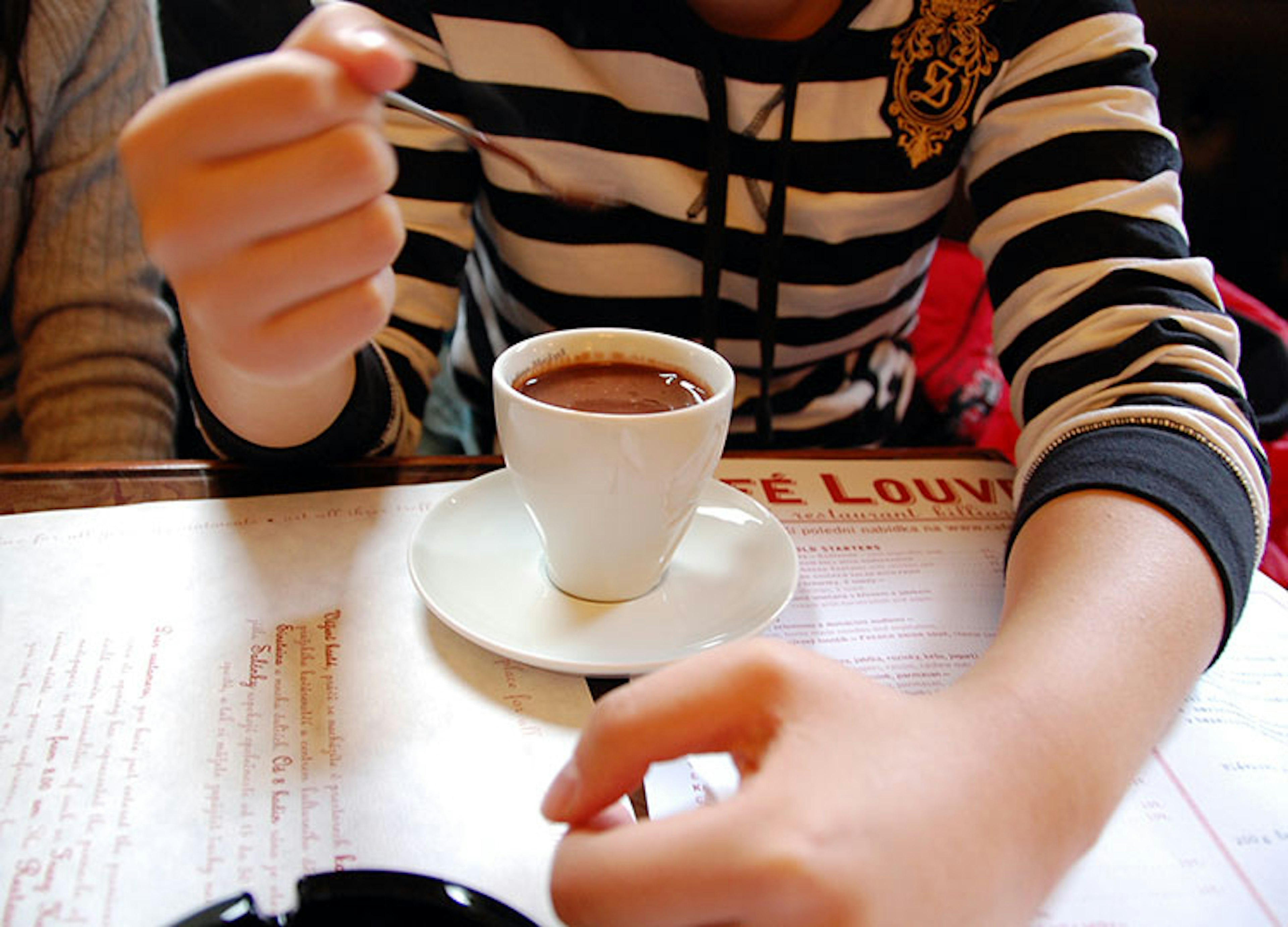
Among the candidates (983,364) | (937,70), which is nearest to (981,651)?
(937,70)

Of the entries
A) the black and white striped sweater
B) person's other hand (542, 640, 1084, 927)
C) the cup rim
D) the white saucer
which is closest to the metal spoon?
the black and white striped sweater

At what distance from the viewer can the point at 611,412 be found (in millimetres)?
523

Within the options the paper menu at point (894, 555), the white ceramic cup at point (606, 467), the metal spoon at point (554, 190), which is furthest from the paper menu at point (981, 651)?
the metal spoon at point (554, 190)

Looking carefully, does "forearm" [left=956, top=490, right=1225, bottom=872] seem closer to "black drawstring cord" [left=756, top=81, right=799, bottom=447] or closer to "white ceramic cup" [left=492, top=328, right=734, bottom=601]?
"white ceramic cup" [left=492, top=328, right=734, bottom=601]

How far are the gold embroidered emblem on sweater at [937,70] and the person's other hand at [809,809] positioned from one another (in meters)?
0.59

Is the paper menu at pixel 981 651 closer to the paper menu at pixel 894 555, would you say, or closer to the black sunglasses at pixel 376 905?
the paper menu at pixel 894 555

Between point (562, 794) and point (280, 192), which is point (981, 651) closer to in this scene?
point (562, 794)

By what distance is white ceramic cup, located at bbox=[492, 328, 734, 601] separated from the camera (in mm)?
483

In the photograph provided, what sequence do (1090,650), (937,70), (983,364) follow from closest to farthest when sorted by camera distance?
(1090,650), (937,70), (983,364)

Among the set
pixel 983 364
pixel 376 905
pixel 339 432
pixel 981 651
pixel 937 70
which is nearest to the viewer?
pixel 376 905

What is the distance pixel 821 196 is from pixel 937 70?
147 millimetres

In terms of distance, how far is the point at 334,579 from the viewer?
56cm

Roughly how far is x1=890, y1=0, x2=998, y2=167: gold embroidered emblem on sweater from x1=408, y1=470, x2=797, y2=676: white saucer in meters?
0.41

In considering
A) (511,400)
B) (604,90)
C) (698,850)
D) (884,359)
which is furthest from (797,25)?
(698,850)
